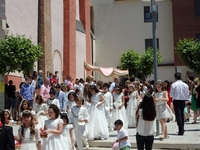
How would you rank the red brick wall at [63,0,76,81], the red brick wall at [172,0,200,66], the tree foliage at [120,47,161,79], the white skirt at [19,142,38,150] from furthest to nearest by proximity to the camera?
the red brick wall at [172,0,200,66] < the tree foliage at [120,47,161,79] < the red brick wall at [63,0,76,81] < the white skirt at [19,142,38,150]

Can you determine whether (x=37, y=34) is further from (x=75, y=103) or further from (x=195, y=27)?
(x=195, y=27)

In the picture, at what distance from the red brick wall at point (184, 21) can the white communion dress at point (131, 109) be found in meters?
24.1

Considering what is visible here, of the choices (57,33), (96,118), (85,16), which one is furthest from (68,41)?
(96,118)

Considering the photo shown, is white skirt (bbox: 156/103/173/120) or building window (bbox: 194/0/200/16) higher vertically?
building window (bbox: 194/0/200/16)

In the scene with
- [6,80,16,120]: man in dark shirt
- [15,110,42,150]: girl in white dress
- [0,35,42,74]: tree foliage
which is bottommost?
[15,110,42,150]: girl in white dress

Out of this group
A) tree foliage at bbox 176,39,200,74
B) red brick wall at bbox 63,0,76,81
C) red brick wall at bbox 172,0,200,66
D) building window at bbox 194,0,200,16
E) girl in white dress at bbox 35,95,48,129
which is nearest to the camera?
girl in white dress at bbox 35,95,48,129

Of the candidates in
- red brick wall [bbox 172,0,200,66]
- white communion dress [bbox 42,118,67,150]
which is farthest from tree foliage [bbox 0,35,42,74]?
red brick wall [bbox 172,0,200,66]

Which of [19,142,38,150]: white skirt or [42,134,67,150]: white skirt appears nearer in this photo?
[19,142,38,150]: white skirt

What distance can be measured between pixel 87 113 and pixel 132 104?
463 cm

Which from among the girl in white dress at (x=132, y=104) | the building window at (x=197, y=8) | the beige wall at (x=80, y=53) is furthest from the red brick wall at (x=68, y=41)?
the building window at (x=197, y=8)

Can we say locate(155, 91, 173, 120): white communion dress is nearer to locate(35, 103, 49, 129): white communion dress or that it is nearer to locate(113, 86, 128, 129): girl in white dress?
locate(113, 86, 128, 129): girl in white dress

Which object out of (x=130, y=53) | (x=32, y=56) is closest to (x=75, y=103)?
(x=32, y=56)

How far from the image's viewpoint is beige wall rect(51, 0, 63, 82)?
86.2ft

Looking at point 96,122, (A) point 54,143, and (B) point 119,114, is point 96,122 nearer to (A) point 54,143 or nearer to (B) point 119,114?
(B) point 119,114
